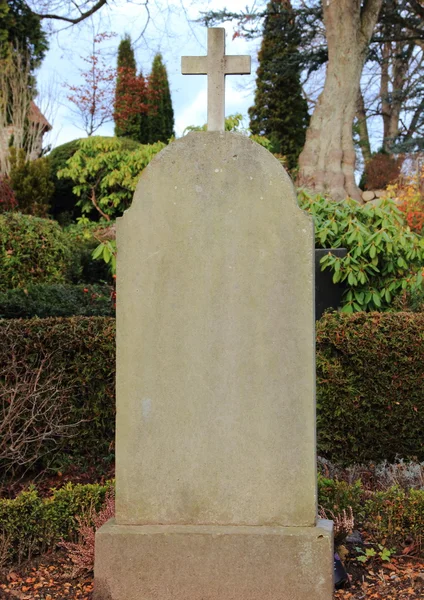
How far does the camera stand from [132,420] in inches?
128

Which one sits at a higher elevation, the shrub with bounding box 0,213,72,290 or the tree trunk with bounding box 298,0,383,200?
the tree trunk with bounding box 298,0,383,200

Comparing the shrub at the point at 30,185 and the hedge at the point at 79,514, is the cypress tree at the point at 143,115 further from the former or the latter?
the hedge at the point at 79,514

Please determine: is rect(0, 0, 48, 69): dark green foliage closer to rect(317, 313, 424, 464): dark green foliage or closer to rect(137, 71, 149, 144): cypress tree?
rect(137, 71, 149, 144): cypress tree

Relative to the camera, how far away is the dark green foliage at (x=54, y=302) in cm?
686

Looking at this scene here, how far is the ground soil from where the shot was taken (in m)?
3.35

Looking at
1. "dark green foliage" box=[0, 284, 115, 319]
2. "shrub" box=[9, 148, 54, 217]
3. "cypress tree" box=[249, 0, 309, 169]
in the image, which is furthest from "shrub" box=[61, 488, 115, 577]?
"cypress tree" box=[249, 0, 309, 169]

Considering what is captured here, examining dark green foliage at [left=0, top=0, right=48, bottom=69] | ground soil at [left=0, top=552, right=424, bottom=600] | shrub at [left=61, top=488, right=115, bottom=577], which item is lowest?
ground soil at [left=0, top=552, right=424, bottom=600]

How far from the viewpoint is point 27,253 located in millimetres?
9438

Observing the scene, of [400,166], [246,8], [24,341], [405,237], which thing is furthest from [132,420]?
[400,166]

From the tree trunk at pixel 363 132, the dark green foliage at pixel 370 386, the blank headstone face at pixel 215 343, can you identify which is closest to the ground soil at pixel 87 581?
the blank headstone face at pixel 215 343

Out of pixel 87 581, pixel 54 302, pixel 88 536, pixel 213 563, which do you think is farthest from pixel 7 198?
pixel 213 563

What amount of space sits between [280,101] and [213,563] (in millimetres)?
20787

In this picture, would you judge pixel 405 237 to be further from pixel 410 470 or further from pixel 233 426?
pixel 233 426

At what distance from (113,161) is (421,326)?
13.5 m
